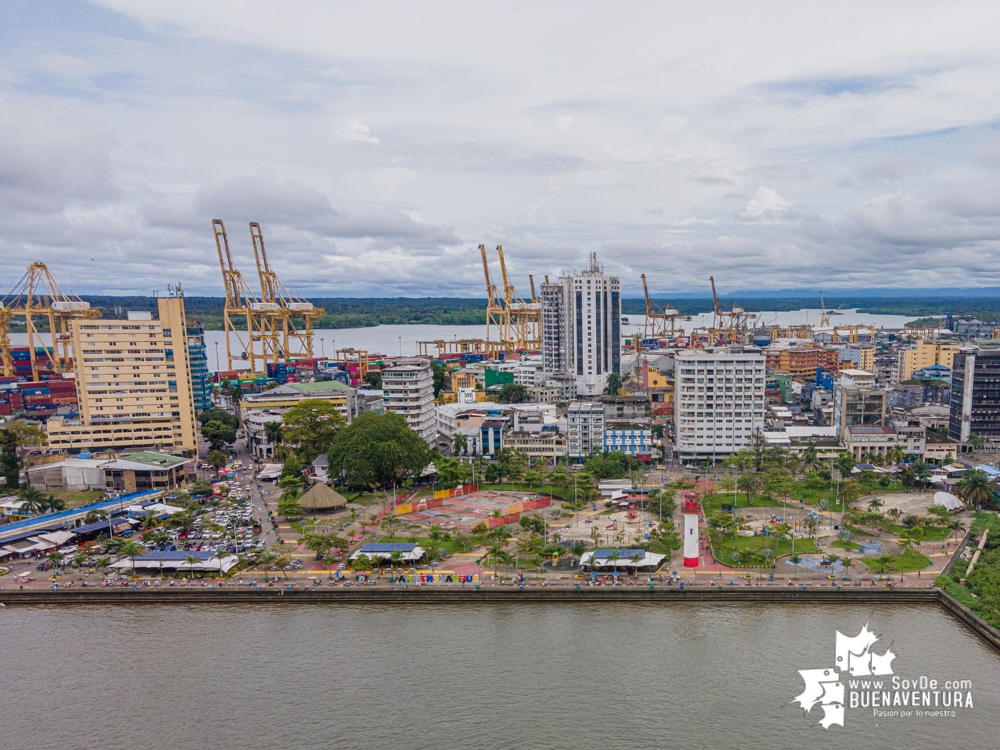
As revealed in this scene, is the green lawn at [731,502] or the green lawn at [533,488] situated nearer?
the green lawn at [731,502]

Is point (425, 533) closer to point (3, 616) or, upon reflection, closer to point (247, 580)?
point (247, 580)

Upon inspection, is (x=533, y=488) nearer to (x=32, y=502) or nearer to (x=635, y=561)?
(x=635, y=561)

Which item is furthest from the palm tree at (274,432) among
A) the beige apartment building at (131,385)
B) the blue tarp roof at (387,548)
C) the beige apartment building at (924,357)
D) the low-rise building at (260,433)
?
the beige apartment building at (924,357)

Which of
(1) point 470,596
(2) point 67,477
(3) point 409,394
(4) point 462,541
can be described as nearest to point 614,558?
(1) point 470,596

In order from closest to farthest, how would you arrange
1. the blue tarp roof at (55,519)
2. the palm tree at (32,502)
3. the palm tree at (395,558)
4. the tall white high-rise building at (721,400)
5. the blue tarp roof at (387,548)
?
the palm tree at (395,558) < the blue tarp roof at (387,548) < the blue tarp roof at (55,519) < the palm tree at (32,502) < the tall white high-rise building at (721,400)

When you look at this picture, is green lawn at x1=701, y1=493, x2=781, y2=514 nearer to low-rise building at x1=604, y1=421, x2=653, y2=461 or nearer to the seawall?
low-rise building at x1=604, y1=421, x2=653, y2=461

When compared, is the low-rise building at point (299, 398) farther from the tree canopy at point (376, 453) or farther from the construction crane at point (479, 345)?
the construction crane at point (479, 345)

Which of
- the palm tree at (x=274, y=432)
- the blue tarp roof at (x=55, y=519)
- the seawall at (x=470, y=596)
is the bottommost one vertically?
the seawall at (x=470, y=596)
